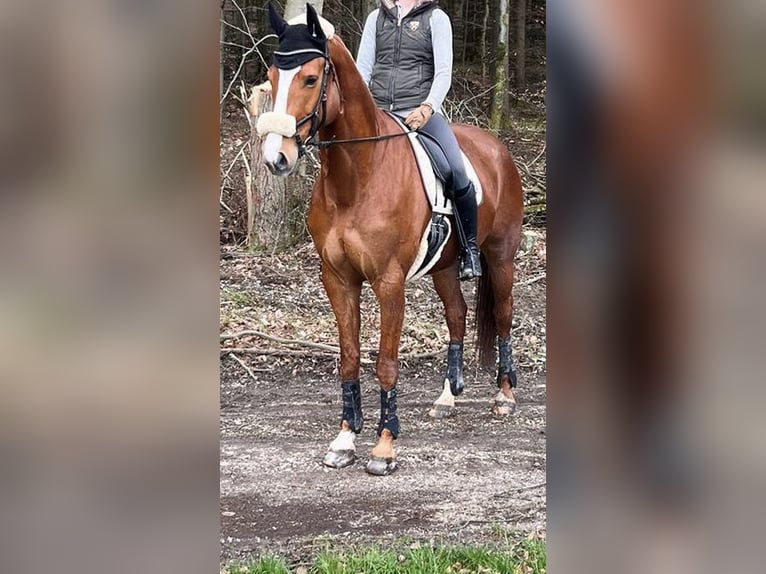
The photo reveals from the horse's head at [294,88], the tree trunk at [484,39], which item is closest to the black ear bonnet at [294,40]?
the horse's head at [294,88]

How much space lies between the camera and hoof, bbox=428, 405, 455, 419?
3861 mm

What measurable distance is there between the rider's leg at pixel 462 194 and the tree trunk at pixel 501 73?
0.42m

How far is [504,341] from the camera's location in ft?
12.6

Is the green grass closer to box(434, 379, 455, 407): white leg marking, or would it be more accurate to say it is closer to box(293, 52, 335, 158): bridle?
box(434, 379, 455, 407): white leg marking

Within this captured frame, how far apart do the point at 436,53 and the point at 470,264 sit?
1.10 metres

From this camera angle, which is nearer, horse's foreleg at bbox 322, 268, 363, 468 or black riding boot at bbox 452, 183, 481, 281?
horse's foreleg at bbox 322, 268, 363, 468

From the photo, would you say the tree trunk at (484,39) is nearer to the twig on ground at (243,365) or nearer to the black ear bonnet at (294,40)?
the black ear bonnet at (294,40)

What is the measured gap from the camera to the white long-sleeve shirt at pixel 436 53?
3.29 m

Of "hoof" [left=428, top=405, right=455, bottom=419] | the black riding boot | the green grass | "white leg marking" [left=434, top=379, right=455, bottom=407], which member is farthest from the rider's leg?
the green grass

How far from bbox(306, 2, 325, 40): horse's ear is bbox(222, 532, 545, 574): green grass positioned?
81.9 inches

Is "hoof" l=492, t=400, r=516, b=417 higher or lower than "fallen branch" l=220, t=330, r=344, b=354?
lower
